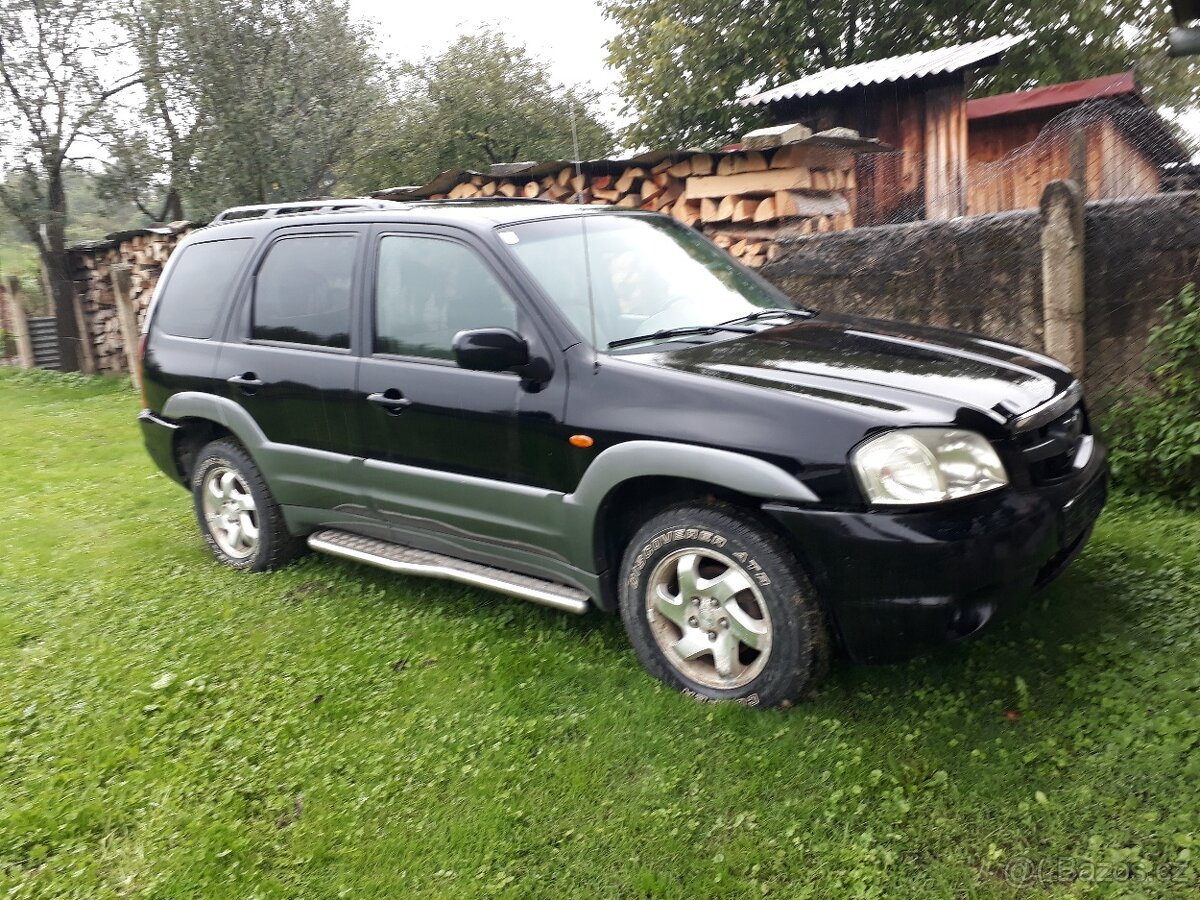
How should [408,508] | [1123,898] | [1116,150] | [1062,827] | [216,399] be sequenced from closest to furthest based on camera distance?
[1123,898], [1062,827], [408,508], [216,399], [1116,150]

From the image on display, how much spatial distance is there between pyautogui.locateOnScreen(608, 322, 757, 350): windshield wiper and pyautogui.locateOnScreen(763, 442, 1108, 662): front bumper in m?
1.01

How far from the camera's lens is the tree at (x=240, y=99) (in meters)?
16.1

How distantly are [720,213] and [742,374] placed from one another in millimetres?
4165

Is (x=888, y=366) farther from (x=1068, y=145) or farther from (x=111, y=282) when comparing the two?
(x=111, y=282)

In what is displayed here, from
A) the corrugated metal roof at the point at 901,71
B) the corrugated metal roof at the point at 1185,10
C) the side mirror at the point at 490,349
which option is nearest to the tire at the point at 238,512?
the side mirror at the point at 490,349

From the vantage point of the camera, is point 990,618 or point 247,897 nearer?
point 247,897

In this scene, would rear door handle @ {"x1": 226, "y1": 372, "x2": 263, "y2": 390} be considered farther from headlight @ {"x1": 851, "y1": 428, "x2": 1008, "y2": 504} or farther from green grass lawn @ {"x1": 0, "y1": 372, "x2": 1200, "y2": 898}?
headlight @ {"x1": 851, "y1": 428, "x2": 1008, "y2": 504}

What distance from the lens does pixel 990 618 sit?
9.87ft

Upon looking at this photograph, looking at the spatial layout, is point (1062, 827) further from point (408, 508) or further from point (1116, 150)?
point (1116, 150)

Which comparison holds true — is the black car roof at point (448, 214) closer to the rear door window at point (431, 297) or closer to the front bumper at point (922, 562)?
the rear door window at point (431, 297)

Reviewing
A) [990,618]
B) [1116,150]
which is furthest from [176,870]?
[1116,150]

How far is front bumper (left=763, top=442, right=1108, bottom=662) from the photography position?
2908 millimetres

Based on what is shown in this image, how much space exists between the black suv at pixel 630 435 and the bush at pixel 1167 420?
1.32 m

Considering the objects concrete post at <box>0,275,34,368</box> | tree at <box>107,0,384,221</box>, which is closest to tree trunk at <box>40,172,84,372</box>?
concrete post at <box>0,275,34,368</box>
